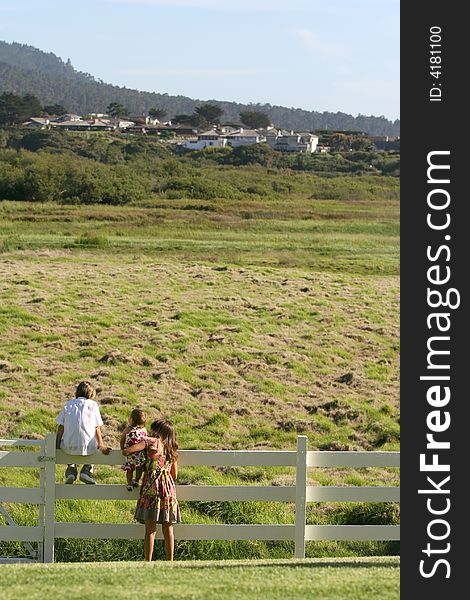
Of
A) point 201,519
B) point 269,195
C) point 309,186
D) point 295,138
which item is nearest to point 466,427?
point 201,519

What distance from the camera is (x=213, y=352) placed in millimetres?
24562

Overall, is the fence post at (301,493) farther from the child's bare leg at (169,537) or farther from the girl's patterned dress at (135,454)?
the girl's patterned dress at (135,454)

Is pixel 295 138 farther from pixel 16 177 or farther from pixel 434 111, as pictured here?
pixel 434 111

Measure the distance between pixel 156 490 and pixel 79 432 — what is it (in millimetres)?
955

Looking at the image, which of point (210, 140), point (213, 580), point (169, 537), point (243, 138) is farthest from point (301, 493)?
point (243, 138)

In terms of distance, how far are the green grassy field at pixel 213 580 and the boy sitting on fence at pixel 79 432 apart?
1219 mm

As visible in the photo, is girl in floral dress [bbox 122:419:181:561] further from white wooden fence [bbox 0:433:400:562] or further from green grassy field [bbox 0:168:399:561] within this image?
green grassy field [bbox 0:168:399:561]

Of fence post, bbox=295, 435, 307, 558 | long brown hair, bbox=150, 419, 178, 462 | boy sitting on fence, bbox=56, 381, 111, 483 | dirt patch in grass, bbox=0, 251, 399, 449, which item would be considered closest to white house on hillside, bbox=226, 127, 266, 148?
dirt patch in grass, bbox=0, 251, 399, 449

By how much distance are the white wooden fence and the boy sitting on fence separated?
19cm

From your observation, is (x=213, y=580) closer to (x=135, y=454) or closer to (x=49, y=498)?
(x=135, y=454)

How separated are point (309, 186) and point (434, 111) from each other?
81533 millimetres

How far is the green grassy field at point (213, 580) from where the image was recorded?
7.74 m

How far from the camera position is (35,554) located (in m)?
10.0

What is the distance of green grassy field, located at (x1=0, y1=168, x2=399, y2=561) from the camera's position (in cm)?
1575
